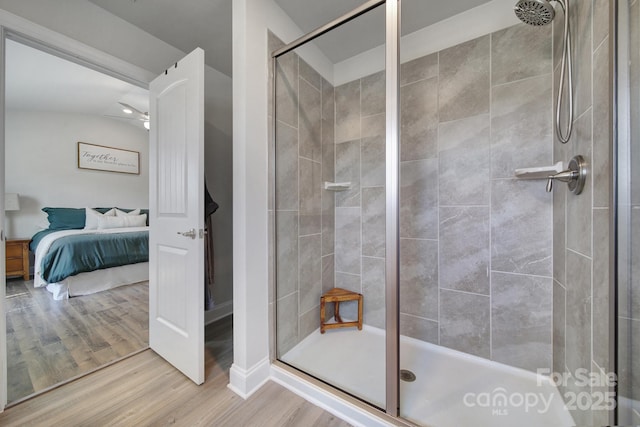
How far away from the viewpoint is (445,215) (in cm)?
172

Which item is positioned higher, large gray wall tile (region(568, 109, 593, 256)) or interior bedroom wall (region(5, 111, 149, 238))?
interior bedroom wall (region(5, 111, 149, 238))

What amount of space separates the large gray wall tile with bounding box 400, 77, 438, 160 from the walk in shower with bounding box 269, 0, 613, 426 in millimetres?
11

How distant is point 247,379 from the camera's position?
1372mm

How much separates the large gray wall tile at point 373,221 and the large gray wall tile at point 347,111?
535 mm

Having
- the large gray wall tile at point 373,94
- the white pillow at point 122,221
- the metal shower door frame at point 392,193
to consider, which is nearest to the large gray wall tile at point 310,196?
the large gray wall tile at point 373,94

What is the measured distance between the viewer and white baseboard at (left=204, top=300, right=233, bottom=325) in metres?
2.26

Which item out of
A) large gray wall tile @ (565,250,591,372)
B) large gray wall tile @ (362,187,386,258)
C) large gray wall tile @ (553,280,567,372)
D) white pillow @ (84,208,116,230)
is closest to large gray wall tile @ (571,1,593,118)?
large gray wall tile @ (565,250,591,372)

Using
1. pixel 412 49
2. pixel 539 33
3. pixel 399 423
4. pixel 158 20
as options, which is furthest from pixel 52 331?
pixel 539 33

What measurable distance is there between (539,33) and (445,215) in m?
1.20

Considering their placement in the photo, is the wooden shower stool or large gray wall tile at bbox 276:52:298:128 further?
the wooden shower stool

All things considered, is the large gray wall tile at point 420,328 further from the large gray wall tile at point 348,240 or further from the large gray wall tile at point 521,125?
the large gray wall tile at point 521,125

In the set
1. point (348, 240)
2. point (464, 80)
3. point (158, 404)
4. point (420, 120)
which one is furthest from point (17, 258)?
point (464, 80)

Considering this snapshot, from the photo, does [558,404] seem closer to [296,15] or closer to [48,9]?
[296,15]

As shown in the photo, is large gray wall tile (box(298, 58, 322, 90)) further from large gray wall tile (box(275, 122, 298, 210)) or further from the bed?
the bed
